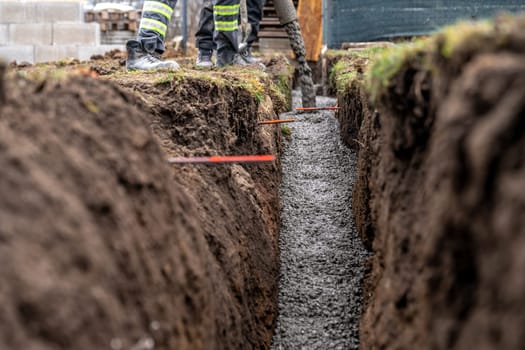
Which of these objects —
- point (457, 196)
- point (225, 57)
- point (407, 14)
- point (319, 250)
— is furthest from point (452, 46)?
point (407, 14)

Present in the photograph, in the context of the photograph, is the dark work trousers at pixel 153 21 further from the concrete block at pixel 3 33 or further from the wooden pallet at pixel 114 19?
the wooden pallet at pixel 114 19

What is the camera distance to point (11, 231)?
158cm

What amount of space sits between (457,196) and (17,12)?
11341 mm

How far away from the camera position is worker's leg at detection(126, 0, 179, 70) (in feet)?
19.4

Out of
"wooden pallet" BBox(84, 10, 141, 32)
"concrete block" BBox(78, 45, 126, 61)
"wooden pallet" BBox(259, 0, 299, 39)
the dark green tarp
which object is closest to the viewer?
the dark green tarp

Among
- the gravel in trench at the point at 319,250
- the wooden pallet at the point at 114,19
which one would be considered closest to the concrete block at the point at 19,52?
the wooden pallet at the point at 114,19

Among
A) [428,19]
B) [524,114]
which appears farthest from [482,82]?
[428,19]

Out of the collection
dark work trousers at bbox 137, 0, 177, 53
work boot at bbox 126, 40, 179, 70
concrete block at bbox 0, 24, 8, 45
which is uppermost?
concrete block at bbox 0, 24, 8, 45

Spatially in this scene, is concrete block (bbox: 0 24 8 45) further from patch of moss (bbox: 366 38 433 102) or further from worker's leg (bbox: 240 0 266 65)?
patch of moss (bbox: 366 38 433 102)

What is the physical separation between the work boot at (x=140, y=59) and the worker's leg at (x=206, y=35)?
1.65 m

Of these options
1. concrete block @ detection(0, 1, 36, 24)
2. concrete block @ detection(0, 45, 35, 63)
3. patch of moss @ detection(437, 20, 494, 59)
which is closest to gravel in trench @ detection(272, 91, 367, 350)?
patch of moss @ detection(437, 20, 494, 59)

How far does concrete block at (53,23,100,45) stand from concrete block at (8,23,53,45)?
Answer: 0.13 m

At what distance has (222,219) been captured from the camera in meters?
3.65

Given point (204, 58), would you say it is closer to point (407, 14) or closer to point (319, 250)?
point (407, 14)
